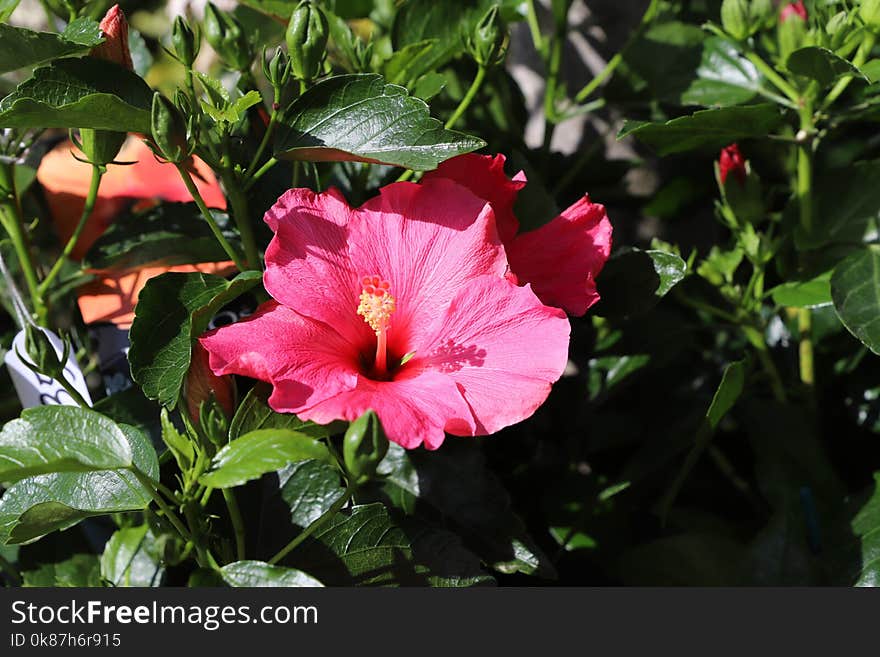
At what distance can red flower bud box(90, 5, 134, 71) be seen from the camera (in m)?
0.82

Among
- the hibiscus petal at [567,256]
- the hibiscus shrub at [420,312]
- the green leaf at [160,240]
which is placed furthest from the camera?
the green leaf at [160,240]

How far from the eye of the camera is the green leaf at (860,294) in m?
0.94

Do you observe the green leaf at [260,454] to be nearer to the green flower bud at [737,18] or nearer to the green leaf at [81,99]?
the green leaf at [81,99]

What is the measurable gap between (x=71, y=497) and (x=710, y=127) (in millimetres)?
750

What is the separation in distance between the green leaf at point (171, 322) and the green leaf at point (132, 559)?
0.59 feet

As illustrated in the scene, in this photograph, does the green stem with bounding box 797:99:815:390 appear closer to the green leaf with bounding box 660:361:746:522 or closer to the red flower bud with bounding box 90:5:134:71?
the green leaf with bounding box 660:361:746:522

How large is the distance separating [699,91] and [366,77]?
0.54 meters

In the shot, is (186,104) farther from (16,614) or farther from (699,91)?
(699,91)

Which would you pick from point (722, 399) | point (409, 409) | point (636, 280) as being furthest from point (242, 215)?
point (722, 399)

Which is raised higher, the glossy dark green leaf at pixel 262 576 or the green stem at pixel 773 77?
the green stem at pixel 773 77

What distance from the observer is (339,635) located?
0.77 meters

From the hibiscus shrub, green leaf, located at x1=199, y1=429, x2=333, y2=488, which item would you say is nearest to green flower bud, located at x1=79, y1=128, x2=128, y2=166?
the hibiscus shrub

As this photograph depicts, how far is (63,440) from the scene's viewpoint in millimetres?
751

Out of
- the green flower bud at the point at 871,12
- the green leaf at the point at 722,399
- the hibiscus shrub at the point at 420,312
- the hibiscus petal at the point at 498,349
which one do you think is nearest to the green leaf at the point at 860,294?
the hibiscus shrub at the point at 420,312
